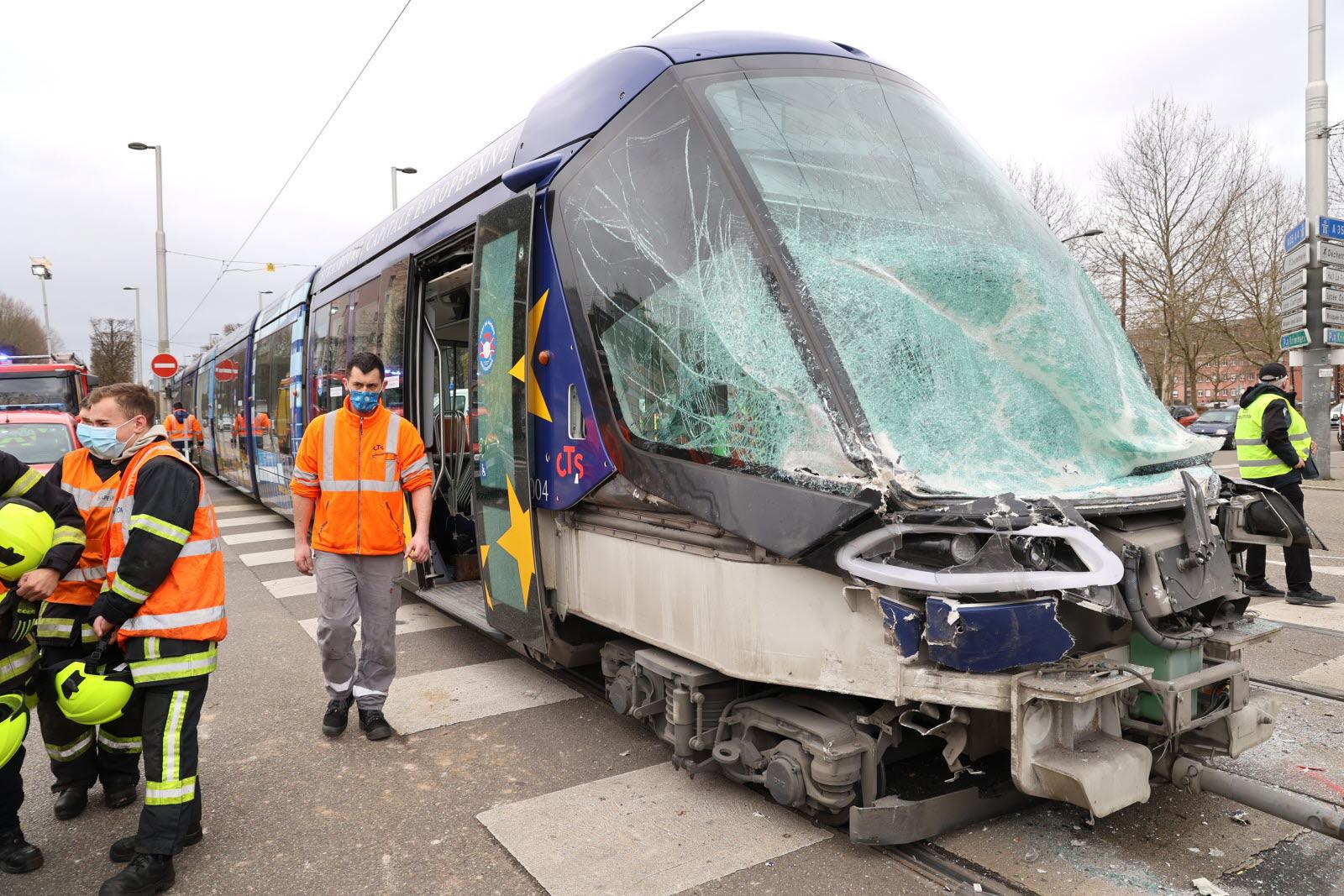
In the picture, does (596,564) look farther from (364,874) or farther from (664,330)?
(364,874)

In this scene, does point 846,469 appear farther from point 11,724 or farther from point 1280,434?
point 1280,434

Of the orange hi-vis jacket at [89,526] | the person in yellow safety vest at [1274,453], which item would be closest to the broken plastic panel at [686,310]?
the orange hi-vis jacket at [89,526]

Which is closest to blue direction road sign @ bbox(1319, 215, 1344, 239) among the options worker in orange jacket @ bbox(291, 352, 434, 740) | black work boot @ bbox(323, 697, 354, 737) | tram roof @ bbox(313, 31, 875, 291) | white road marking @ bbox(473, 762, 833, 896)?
tram roof @ bbox(313, 31, 875, 291)

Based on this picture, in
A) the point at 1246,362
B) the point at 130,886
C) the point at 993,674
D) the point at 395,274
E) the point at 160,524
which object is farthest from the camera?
the point at 1246,362

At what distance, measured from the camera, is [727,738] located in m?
3.22

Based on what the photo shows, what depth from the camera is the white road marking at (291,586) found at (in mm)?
7293

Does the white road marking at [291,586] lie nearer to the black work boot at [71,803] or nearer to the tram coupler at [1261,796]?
the black work boot at [71,803]

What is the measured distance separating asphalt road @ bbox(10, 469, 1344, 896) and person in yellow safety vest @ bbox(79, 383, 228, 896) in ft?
0.59

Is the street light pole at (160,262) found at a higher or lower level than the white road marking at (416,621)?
higher

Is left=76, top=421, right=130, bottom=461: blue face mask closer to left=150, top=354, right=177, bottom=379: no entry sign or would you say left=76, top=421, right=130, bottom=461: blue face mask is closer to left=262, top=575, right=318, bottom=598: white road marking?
left=262, top=575, right=318, bottom=598: white road marking

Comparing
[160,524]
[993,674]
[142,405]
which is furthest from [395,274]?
[993,674]

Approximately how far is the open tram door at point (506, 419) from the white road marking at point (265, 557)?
5.29m

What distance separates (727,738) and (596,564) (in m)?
0.95

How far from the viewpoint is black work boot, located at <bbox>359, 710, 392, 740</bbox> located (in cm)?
404
